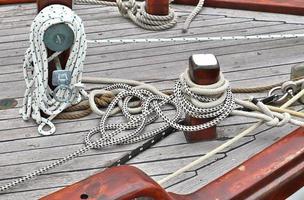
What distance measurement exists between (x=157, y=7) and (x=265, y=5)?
489 millimetres

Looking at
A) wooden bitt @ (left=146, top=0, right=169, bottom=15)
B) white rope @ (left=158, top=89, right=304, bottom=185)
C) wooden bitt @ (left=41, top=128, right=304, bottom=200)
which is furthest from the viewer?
wooden bitt @ (left=146, top=0, right=169, bottom=15)

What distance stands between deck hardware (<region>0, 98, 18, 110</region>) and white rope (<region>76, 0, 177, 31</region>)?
685 mm

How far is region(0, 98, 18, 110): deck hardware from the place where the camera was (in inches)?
73.1

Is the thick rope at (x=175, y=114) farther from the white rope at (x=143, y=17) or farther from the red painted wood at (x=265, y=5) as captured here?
the red painted wood at (x=265, y=5)

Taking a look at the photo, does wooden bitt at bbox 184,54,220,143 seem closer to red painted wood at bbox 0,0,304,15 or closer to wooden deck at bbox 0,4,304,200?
wooden deck at bbox 0,4,304,200

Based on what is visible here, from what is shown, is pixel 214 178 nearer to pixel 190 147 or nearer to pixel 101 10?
pixel 190 147

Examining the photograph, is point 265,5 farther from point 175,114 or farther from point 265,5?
point 175,114

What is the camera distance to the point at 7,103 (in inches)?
74.0

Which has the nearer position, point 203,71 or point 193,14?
point 203,71

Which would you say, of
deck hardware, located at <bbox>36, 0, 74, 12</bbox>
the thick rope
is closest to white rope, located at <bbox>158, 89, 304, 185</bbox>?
the thick rope

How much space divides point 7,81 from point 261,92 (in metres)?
0.86

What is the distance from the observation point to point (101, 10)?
253cm

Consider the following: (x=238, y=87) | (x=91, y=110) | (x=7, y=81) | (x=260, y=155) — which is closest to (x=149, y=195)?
(x=260, y=155)

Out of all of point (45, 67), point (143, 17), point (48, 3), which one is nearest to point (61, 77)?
point (45, 67)
